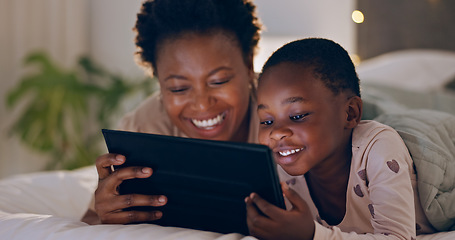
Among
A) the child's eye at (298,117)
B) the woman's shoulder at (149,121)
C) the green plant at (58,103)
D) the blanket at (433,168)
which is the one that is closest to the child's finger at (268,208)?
the child's eye at (298,117)

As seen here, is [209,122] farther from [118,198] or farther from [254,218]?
[254,218]

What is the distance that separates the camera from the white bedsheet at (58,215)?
874 millimetres

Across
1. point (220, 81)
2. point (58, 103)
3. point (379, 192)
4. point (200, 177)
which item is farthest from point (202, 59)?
point (58, 103)

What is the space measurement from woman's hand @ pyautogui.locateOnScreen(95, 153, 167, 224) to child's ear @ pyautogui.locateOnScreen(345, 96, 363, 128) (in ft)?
1.23

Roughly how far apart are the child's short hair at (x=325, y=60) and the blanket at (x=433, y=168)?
17 cm

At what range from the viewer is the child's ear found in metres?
0.97

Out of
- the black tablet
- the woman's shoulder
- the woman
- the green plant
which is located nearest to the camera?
the black tablet

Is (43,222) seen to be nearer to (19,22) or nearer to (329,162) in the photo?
(329,162)

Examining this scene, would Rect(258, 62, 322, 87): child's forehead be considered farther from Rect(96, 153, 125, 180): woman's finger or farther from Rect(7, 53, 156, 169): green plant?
Rect(7, 53, 156, 169): green plant

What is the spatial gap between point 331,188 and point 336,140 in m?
0.14

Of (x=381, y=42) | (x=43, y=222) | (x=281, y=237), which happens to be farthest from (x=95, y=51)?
(x=281, y=237)

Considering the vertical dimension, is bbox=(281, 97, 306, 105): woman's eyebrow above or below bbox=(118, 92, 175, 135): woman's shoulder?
above

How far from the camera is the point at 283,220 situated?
2.59 feet

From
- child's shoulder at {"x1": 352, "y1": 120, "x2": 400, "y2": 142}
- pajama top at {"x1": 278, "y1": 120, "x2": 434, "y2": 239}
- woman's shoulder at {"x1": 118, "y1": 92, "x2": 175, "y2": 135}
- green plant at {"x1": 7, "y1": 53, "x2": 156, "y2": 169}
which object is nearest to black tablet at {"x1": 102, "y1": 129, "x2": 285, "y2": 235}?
pajama top at {"x1": 278, "y1": 120, "x2": 434, "y2": 239}
